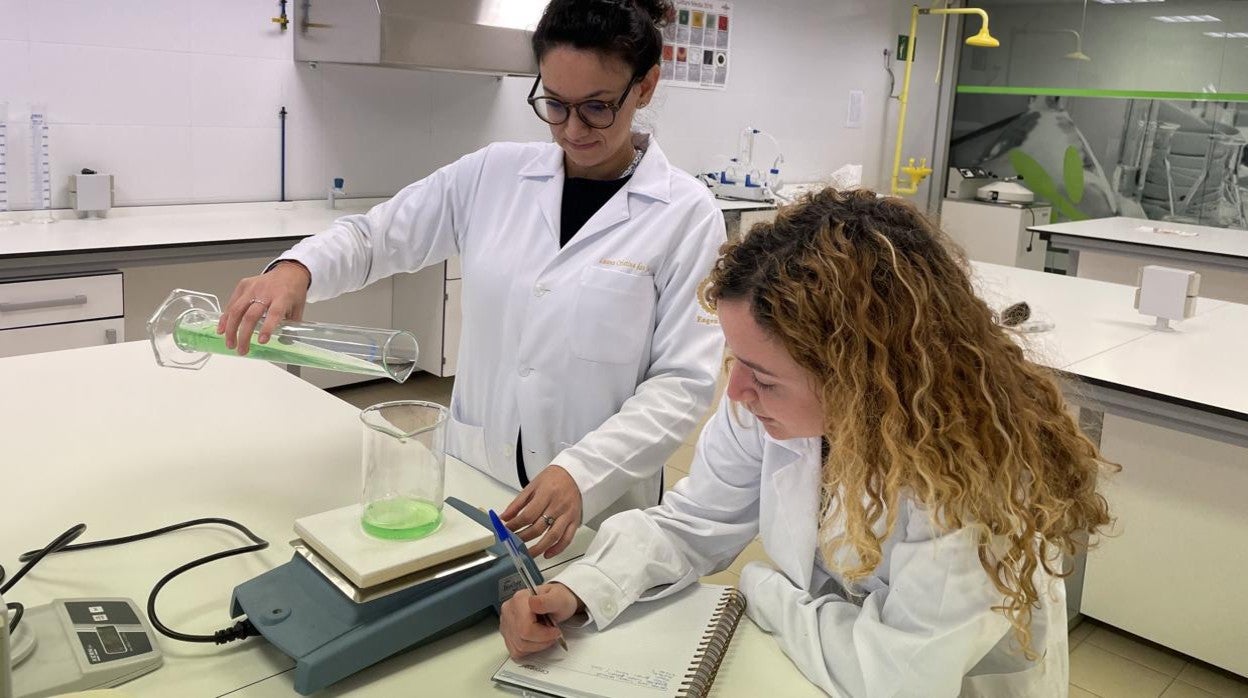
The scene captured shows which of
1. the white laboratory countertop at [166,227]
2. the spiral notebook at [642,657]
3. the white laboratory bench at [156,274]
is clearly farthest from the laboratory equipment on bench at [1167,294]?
the spiral notebook at [642,657]

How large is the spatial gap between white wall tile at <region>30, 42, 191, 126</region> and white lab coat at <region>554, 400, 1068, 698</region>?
118 inches

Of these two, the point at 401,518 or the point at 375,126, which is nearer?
the point at 401,518

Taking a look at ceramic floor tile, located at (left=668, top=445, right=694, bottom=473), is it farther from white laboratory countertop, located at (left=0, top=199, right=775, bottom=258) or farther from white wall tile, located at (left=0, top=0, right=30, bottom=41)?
white wall tile, located at (left=0, top=0, right=30, bottom=41)

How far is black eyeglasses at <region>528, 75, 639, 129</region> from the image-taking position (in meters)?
1.47

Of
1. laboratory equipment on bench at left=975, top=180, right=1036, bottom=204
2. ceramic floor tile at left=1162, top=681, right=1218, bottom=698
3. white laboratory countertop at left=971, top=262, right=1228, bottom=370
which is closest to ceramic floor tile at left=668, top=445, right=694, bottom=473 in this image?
white laboratory countertop at left=971, top=262, right=1228, bottom=370

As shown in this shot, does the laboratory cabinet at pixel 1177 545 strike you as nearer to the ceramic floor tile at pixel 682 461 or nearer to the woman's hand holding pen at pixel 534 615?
the ceramic floor tile at pixel 682 461

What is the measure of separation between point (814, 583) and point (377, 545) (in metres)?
0.54

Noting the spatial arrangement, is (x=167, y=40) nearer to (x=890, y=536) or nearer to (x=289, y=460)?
(x=289, y=460)

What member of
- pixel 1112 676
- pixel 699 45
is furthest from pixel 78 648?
pixel 699 45

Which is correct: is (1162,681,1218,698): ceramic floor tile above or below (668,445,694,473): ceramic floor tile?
below

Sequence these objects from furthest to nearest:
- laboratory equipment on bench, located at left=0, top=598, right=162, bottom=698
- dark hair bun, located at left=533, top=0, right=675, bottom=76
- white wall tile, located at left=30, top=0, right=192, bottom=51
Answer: white wall tile, located at left=30, top=0, right=192, bottom=51
dark hair bun, located at left=533, top=0, right=675, bottom=76
laboratory equipment on bench, located at left=0, top=598, right=162, bottom=698

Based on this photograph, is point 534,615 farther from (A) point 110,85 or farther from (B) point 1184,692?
(A) point 110,85

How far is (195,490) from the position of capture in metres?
1.38

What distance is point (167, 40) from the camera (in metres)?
3.53
